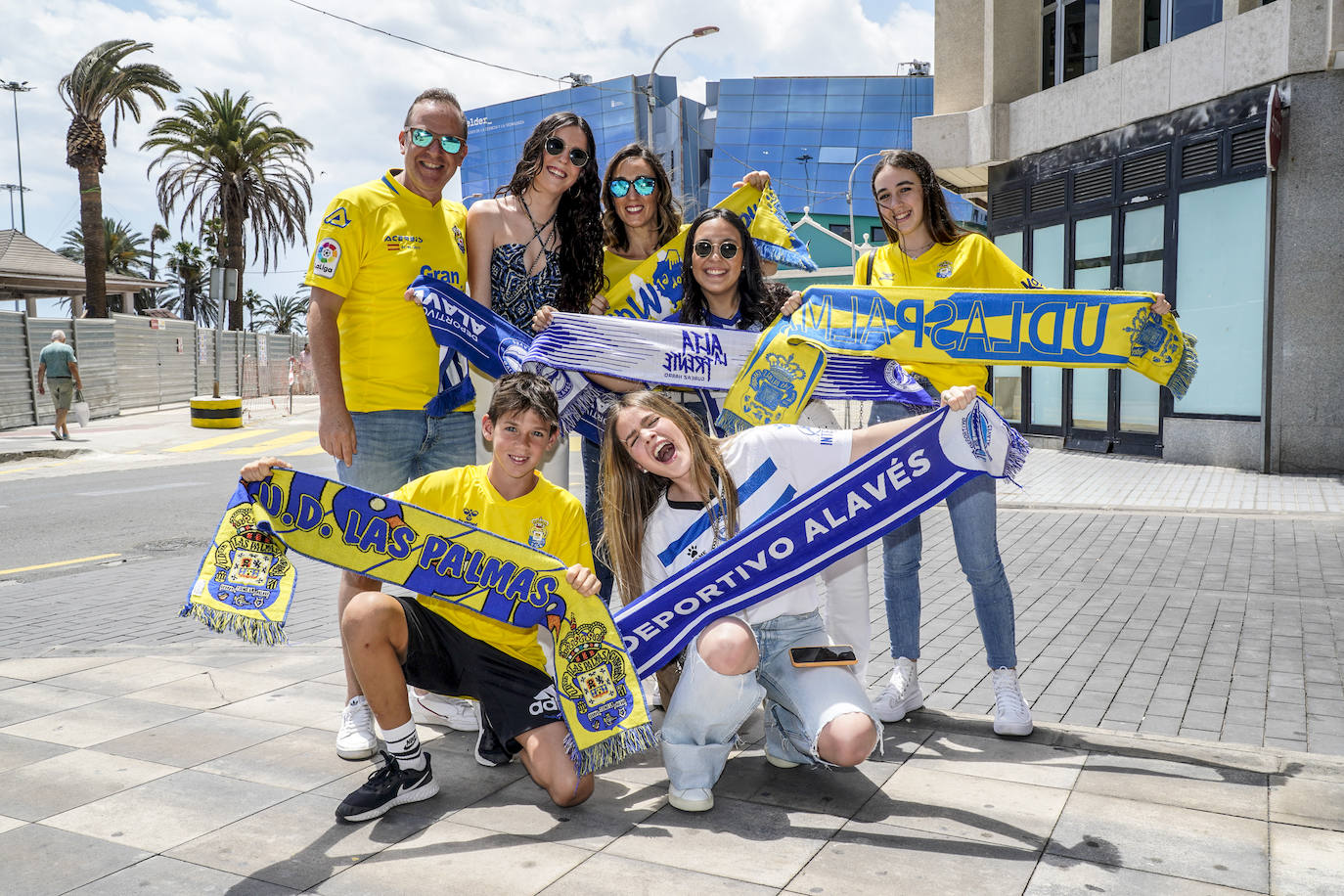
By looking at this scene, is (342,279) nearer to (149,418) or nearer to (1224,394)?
(1224,394)

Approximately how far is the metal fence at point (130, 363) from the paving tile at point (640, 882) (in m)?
20.9

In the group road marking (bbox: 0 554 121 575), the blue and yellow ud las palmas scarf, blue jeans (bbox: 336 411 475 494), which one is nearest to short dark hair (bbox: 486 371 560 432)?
the blue and yellow ud las palmas scarf

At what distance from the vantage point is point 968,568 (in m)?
3.85

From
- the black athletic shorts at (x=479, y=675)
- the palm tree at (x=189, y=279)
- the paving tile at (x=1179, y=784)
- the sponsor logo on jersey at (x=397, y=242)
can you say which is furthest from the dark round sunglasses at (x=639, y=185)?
the palm tree at (x=189, y=279)

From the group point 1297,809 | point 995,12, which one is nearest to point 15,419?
point 995,12

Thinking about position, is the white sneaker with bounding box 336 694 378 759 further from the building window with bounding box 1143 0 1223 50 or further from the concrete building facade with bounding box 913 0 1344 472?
the building window with bounding box 1143 0 1223 50

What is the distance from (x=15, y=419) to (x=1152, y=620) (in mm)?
21163

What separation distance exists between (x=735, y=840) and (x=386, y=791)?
1.10 m

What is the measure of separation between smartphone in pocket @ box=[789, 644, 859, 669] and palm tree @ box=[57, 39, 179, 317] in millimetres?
25225

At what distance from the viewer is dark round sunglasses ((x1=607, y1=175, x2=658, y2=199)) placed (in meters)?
4.08

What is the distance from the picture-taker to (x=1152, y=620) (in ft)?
19.5

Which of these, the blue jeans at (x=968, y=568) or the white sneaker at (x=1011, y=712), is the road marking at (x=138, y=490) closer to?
the blue jeans at (x=968, y=568)

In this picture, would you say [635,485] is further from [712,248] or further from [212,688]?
[212,688]

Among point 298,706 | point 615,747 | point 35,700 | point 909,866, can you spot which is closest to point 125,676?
point 35,700
